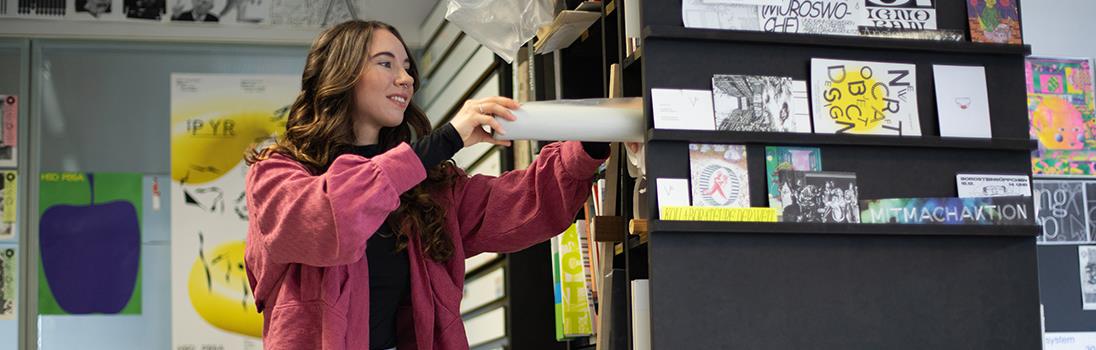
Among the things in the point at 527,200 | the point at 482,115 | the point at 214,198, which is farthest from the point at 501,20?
the point at 214,198

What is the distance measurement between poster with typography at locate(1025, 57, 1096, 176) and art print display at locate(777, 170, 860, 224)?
1.18m

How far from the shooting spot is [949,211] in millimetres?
2264

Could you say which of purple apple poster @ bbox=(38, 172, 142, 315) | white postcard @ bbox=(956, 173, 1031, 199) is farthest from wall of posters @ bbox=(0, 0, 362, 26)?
white postcard @ bbox=(956, 173, 1031, 199)

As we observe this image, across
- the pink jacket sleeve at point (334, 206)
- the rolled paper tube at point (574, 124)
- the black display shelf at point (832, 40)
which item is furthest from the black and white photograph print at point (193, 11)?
the black display shelf at point (832, 40)

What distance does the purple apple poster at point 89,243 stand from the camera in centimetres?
465

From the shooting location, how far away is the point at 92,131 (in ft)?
15.7

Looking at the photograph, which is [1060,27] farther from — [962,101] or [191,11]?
[191,11]

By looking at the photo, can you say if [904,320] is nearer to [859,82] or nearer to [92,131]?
[859,82]

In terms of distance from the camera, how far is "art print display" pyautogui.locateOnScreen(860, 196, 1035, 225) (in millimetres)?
2234

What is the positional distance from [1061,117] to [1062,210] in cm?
24

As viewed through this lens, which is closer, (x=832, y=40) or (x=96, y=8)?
(x=832, y=40)

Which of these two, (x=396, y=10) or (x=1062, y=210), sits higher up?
(x=396, y=10)

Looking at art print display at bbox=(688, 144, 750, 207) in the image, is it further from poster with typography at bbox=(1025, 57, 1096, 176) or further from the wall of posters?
the wall of posters

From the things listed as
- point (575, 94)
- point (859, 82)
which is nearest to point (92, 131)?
point (575, 94)
